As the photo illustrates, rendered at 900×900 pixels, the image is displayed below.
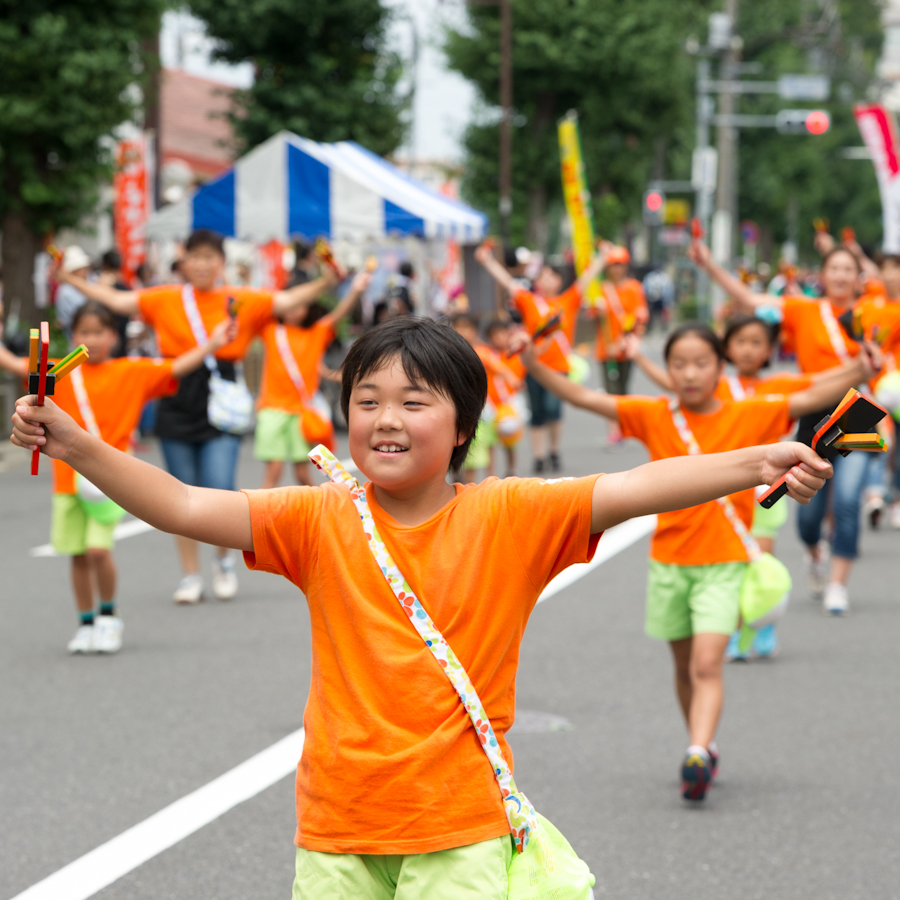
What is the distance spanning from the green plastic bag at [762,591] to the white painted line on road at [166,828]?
162cm

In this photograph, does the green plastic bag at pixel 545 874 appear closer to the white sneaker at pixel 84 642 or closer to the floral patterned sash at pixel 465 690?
the floral patterned sash at pixel 465 690

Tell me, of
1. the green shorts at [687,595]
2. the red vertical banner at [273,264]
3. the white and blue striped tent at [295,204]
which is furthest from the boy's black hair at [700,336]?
the red vertical banner at [273,264]

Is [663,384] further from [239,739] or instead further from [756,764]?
[239,739]

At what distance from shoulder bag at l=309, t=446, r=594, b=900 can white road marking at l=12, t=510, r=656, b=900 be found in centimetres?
194

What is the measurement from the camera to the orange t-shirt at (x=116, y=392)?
22.1ft

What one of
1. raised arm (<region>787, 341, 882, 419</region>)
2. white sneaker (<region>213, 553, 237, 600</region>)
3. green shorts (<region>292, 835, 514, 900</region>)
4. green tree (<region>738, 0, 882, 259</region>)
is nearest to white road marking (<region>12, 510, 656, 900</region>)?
raised arm (<region>787, 341, 882, 419</region>)

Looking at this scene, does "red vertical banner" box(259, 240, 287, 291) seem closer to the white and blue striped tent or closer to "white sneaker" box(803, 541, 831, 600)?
the white and blue striped tent

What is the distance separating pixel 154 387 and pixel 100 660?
1.33m

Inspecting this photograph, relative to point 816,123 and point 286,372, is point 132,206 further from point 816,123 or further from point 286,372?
point 816,123

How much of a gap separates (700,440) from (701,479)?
2601 mm

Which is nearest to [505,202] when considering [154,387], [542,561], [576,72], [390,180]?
[576,72]

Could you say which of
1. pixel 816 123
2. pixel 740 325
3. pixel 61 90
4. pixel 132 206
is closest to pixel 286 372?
pixel 740 325

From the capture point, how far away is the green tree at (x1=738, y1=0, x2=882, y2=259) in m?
54.8

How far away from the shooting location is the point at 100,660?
693 centimetres
